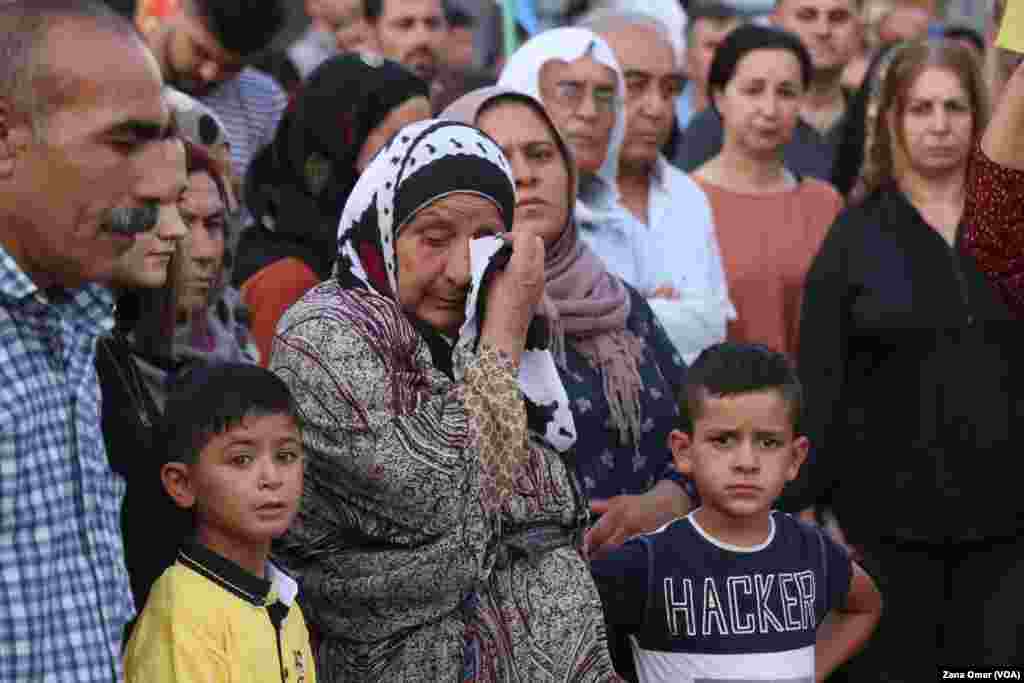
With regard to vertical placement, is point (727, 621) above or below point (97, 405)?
below

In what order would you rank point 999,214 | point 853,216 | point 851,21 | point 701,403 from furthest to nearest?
point 851,21 → point 853,216 → point 701,403 → point 999,214

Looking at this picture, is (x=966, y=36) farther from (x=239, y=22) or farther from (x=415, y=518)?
(x=415, y=518)

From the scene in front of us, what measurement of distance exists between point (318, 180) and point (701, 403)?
51.8 inches

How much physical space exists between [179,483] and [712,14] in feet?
20.8

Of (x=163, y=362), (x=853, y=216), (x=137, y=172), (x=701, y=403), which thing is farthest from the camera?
(x=853, y=216)

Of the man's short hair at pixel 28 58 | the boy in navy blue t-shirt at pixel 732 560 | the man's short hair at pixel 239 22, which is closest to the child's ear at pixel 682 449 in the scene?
the boy in navy blue t-shirt at pixel 732 560

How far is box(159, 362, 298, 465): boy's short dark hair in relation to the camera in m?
3.52

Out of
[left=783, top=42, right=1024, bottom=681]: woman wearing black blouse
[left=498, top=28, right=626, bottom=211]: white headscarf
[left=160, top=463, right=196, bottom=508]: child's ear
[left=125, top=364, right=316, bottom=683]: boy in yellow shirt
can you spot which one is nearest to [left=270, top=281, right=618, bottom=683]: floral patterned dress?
[left=125, top=364, right=316, bottom=683]: boy in yellow shirt

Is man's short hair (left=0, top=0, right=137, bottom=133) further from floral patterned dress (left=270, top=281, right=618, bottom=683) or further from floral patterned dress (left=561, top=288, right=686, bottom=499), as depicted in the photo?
floral patterned dress (left=561, top=288, right=686, bottom=499)

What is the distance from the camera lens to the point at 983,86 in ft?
21.3

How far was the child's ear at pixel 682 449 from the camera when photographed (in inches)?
176

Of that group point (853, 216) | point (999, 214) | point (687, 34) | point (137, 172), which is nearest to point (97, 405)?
point (137, 172)

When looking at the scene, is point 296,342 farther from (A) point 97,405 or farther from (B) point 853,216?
(B) point 853,216

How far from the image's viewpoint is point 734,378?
14.4 feet
